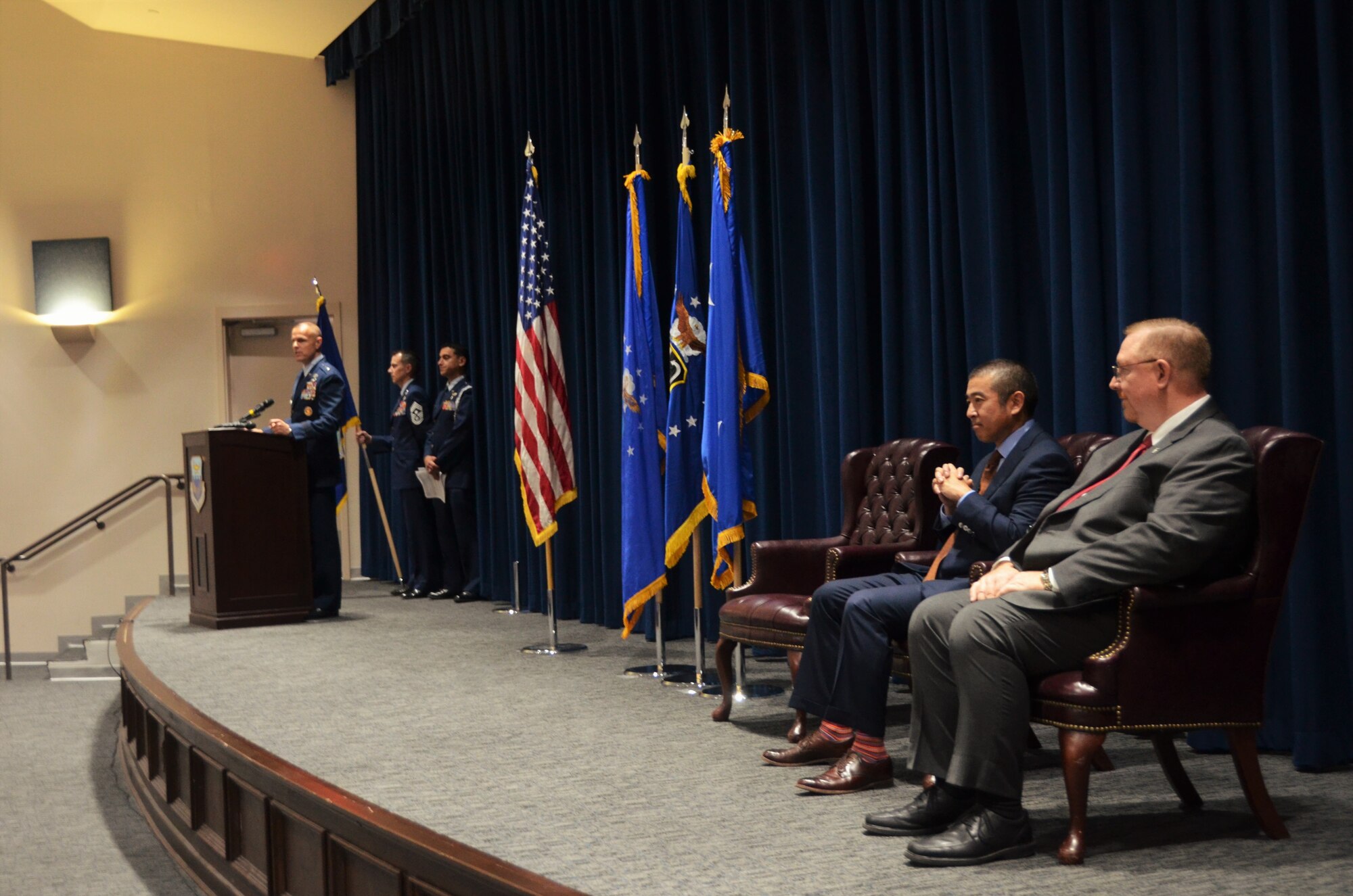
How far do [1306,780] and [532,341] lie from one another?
377 cm

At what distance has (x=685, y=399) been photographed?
4.95 m

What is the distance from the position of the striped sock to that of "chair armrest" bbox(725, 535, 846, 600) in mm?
931

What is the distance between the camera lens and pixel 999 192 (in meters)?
4.32

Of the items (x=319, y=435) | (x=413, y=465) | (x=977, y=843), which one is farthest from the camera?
(x=413, y=465)

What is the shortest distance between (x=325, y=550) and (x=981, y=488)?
4289 millimetres

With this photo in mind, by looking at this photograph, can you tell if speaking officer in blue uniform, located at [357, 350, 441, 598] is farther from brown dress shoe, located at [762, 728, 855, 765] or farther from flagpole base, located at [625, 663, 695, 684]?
brown dress shoe, located at [762, 728, 855, 765]

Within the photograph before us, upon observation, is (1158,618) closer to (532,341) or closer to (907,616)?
(907,616)

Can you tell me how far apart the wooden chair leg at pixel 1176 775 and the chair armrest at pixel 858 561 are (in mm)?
1143

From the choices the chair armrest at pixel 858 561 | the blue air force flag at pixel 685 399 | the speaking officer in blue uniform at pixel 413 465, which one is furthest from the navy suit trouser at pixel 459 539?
the chair armrest at pixel 858 561

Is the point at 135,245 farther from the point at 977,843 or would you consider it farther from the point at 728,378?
the point at 977,843

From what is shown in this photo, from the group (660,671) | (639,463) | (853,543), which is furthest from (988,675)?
(639,463)

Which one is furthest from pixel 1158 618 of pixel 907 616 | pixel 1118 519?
pixel 907 616

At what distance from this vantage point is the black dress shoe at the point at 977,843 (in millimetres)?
2584

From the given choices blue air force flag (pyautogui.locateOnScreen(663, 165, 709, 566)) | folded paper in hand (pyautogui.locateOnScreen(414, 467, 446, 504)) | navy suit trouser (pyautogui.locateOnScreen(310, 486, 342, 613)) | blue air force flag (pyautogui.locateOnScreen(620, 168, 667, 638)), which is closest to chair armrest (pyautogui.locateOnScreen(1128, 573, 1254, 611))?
blue air force flag (pyautogui.locateOnScreen(663, 165, 709, 566))
